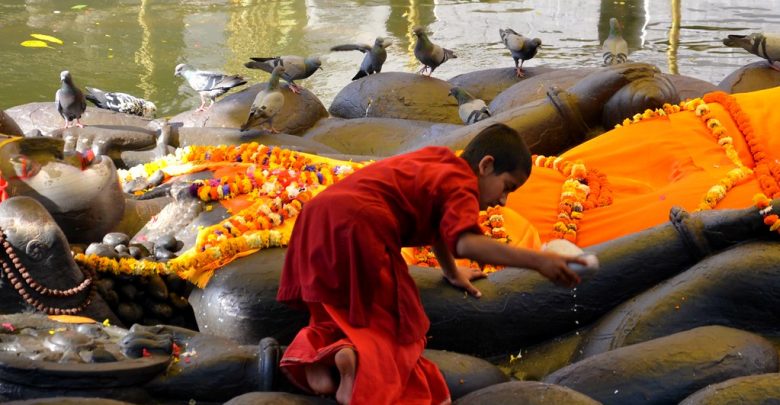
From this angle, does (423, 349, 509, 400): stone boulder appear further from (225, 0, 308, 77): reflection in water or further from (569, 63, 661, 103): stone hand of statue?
(225, 0, 308, 77): reflection in water

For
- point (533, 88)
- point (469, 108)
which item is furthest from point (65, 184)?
point (533, 88)

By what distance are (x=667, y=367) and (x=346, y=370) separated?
28.0 inches

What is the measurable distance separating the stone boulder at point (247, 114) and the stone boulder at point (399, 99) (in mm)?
241

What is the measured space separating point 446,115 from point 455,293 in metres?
3.01

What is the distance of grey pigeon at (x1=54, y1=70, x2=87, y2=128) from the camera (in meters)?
5.03

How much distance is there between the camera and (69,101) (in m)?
5.07

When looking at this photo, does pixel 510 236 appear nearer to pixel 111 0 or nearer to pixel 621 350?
pixel 621 350

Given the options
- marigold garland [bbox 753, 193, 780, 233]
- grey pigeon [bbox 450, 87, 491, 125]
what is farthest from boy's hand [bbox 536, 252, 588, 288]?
A: grey pigeon [bbox 450, 87, 491, 125]

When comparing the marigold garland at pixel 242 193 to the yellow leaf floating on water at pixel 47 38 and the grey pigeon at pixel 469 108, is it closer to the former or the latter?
the grey pigeon at pixel 469 108

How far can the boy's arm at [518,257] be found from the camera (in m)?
1.92

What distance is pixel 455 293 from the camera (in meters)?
2.73

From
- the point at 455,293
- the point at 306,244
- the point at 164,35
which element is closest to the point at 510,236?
the point at 455,293

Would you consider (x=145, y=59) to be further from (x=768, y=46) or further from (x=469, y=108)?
(x=768, y=46)

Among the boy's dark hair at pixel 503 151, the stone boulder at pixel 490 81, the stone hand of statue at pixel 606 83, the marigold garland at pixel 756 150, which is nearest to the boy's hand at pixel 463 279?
the boy's dark hair at pixel 503 151
